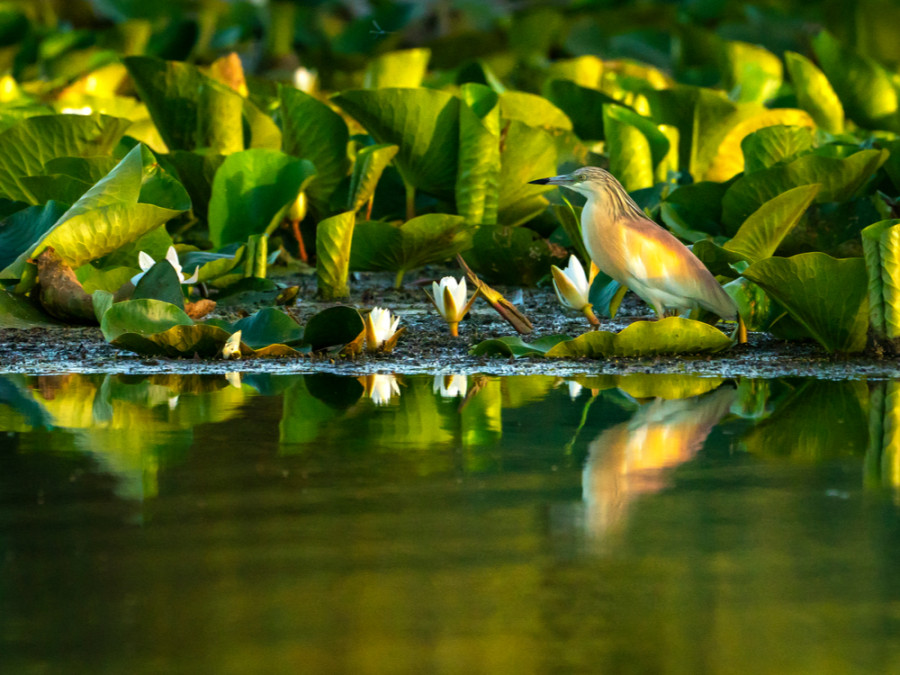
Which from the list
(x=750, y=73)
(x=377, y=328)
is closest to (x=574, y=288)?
(x=377, y=328)

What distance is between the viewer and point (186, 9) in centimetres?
1070

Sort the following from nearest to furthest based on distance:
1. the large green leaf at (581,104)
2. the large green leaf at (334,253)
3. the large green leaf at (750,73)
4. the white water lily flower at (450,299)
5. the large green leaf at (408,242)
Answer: the white water lily flower at (450,299) → the large green leaf at (334,253) → the large green leaf at (408,242) → the large green leaf at (581,104) → the large green leaf at (750,73)

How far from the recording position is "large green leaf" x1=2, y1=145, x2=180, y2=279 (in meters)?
3.76

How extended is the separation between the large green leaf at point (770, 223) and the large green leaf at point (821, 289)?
0.65 ft

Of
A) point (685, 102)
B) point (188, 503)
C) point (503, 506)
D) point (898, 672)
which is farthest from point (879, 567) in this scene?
point (685, 102)

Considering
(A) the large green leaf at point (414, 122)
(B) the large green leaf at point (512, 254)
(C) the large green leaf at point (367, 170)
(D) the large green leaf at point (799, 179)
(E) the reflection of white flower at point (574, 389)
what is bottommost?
(E) the reflection of white flower at point (574, 389)

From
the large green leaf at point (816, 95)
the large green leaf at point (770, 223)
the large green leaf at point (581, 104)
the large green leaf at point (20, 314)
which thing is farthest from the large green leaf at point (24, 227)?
the large green leaf at point (816, 95)

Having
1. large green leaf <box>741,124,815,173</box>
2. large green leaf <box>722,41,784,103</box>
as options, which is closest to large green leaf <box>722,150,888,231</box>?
large green leaf <box>741,124,815,173</box>

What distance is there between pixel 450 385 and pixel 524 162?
2013 millimetres

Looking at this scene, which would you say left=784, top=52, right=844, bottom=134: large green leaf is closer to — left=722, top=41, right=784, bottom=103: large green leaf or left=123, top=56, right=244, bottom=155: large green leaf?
left=722, top=41, right=784, bottom=103: large green leaf

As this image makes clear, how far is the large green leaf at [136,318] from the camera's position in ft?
10.9

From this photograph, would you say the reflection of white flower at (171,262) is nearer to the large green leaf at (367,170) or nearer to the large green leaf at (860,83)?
the large green leaf at (367,170)

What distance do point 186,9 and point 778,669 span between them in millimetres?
10035

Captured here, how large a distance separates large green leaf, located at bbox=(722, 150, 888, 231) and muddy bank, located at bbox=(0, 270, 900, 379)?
0.76m
